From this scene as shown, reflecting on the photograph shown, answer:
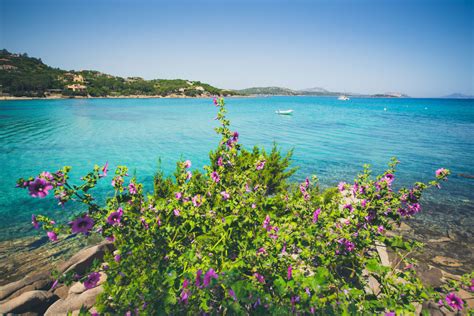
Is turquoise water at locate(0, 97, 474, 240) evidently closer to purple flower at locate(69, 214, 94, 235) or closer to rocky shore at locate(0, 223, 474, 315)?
rocky shore at locate(0, 223, 474, 315)

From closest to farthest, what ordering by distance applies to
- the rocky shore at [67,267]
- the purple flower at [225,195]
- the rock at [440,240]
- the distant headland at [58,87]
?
the purple flower at [225,195], the rocky shore at [67,267], the rock at [440,240], the distant headland at [58,87]

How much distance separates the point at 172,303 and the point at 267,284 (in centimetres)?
104

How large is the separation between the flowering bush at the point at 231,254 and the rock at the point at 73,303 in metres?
1.72

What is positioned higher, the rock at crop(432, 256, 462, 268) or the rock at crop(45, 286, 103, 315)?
the rock at crop(45, 286, 103, 315)

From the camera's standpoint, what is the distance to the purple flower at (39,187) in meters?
2.10

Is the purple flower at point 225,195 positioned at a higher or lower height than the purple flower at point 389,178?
lower

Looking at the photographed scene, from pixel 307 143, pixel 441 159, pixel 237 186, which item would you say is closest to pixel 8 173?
pixel 237 186

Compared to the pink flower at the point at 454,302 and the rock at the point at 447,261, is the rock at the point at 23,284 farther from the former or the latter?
the rock at the point at 447,261

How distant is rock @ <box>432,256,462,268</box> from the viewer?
19.3 feet

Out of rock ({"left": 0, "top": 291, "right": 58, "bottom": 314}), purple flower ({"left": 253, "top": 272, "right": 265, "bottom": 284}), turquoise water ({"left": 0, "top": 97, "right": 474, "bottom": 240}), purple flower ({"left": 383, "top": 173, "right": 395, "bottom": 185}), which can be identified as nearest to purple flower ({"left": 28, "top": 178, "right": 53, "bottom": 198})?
purple flower ({"left": 253, "top": 272, "right": 265, "bottom": 284})

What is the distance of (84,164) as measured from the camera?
15.8m

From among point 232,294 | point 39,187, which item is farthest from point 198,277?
point 39,187

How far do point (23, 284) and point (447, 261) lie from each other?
9.92 meters

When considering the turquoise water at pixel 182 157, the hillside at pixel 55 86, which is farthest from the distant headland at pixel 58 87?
the turquoise water at pixel 182 157
